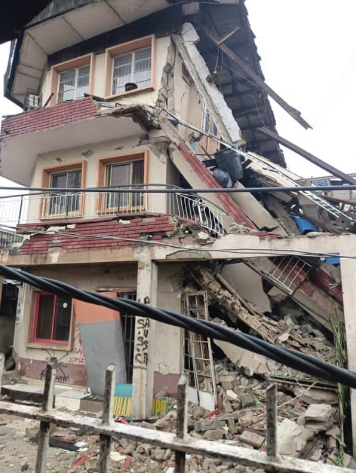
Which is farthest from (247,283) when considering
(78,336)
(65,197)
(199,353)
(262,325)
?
(65,197)

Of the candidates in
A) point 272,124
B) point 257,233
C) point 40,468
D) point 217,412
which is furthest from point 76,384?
point 272,124

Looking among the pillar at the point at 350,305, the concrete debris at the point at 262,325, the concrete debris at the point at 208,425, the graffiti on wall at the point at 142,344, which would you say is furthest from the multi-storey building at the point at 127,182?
the concrete debris at the point at 208,425

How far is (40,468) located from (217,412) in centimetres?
539

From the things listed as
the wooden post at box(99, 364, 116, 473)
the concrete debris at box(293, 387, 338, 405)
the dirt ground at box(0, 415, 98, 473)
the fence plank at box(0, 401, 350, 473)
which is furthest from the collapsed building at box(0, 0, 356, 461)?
the wooden post at box(99, 364, 116, 473)

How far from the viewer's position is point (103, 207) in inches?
344

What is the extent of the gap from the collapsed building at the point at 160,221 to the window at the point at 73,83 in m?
0.05

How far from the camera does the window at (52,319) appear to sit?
8.88 meters

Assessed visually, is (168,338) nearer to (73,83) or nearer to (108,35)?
(73,83)

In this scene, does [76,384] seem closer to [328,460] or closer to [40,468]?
[328,460]

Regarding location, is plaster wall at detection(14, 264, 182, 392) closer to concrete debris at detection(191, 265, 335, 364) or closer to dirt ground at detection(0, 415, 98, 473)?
concrete debris at detection(191, 265, 335, 364)

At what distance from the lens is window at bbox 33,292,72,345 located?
8.88 metres

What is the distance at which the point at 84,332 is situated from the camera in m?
7.34

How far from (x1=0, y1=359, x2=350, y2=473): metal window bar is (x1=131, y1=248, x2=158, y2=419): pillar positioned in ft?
16.9

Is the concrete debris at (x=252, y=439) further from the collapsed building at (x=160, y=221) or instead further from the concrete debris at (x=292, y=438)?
the collapsed building at (x=160, y=221)
